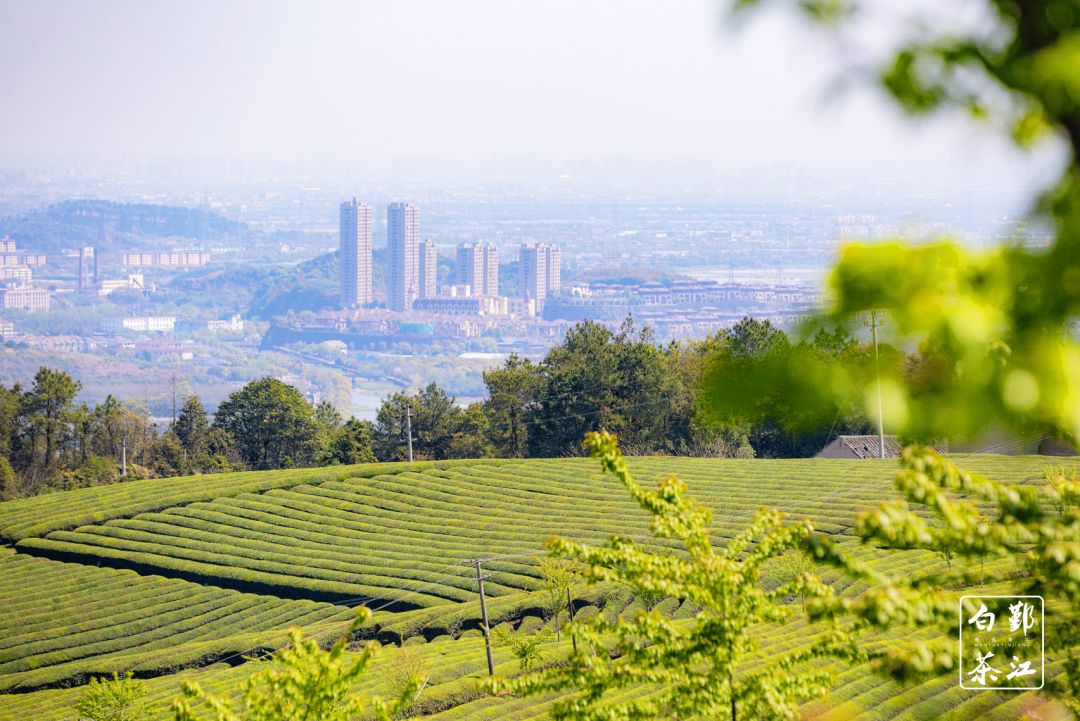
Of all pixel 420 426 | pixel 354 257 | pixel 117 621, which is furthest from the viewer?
pixel 354 257

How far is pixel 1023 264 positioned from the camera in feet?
3.66

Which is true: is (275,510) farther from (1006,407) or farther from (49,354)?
(49,354)

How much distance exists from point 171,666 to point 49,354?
463 feet

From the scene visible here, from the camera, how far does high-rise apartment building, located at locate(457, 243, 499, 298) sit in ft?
610

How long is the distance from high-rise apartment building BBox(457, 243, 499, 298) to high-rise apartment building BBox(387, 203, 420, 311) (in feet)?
32.3

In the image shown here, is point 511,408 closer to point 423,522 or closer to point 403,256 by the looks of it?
point 423,522

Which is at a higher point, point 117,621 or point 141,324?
point 141,324

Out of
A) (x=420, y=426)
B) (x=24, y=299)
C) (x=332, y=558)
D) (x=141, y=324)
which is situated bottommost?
(x=332, y=558)

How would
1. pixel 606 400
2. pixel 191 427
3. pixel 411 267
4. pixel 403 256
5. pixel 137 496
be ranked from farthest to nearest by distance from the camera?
pixel 411 267 → pixel 403 256 → pixel 191 427 → pixel 606 400 → pixel 137 496

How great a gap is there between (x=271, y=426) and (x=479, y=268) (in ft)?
470


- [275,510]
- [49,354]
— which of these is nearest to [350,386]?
[49,354]

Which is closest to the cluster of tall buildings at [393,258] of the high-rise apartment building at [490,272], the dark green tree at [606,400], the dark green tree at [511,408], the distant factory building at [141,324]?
the high-rise apartment building at [490,272]

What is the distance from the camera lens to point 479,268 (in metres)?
187

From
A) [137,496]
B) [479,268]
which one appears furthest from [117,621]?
[479,268]
